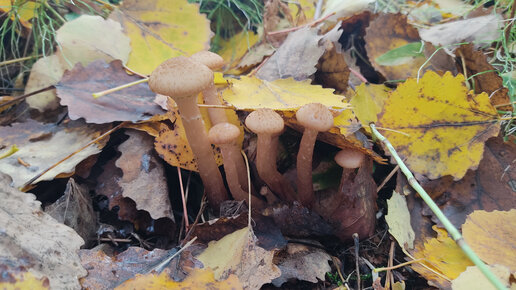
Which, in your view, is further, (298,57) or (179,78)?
(298,57)

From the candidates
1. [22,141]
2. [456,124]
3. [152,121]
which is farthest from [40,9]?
[456,124]

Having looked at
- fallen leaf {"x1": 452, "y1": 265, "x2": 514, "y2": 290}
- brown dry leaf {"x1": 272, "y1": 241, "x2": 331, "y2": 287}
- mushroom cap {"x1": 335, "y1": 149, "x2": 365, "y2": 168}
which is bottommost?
brown dry leaf {"x1": 272, "y1": 241, "x2": 331, "y2": 287}

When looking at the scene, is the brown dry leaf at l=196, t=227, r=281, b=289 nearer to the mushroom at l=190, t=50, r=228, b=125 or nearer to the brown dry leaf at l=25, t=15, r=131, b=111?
the mushroom at l=190, t=50, r=228, b=125

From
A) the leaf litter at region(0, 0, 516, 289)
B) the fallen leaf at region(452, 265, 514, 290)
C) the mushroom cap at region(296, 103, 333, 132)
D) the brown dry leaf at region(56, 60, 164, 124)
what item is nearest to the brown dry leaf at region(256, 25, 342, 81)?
the leaf litter at region(0, 0, 516, 289)

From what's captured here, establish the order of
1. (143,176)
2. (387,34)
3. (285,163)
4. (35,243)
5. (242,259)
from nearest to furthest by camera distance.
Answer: (35,243), (242,259), (143,176), (285,163), (387,34)

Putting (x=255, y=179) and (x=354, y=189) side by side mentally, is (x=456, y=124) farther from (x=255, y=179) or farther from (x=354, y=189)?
(x=255, y=179)

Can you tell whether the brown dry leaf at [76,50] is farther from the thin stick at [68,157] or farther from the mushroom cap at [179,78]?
the mushroom cap at [179,78]

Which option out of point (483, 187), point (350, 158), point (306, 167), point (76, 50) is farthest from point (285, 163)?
point (76, 50)

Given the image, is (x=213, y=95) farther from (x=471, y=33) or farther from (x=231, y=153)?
(x=471, y=33)
